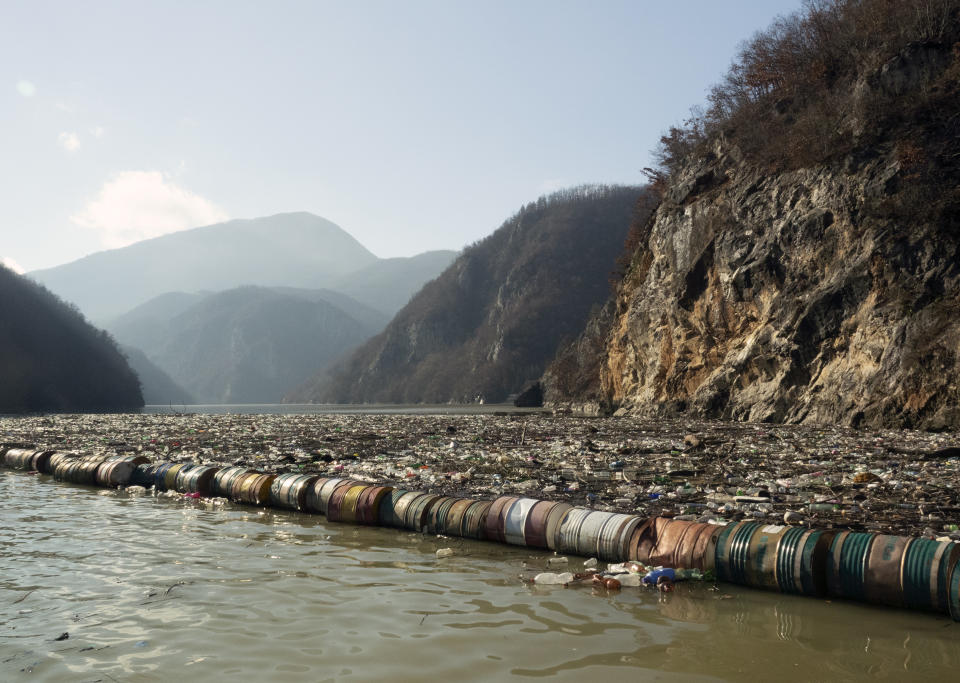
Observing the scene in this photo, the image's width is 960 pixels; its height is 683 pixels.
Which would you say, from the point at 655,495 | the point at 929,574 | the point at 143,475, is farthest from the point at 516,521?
the point at 143,475

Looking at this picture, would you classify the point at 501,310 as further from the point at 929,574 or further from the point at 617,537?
the point at 929,574

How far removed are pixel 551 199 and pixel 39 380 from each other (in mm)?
111558

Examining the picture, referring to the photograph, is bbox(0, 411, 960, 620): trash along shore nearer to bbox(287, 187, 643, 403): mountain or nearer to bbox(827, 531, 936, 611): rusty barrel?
bbox(827, 531, 936, 611): rusty barrel

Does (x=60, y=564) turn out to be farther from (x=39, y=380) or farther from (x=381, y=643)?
(x=39, y=380)

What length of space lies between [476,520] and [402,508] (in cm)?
109

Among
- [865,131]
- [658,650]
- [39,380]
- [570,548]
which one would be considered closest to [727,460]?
[570,548]

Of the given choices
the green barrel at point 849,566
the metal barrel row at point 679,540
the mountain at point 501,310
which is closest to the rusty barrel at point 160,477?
the metal barrel row at point 679,540

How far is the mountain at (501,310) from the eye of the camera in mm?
121750

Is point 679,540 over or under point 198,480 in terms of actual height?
over

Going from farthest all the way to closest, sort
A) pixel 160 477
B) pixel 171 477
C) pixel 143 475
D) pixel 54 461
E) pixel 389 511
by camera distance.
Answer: pixel 54 461
pixel 143 475
pixel 160 477
pixel 171 477
pixel 389 511

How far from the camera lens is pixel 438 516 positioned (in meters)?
7.21

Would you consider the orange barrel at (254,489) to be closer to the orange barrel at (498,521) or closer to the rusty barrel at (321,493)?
the rusty barrel at (321,493)

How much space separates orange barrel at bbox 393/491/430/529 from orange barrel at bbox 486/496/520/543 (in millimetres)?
1157

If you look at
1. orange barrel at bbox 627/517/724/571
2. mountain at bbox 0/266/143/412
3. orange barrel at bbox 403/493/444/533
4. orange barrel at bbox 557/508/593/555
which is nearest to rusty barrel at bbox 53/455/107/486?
orange barrel at bbox 403/493/444/533
